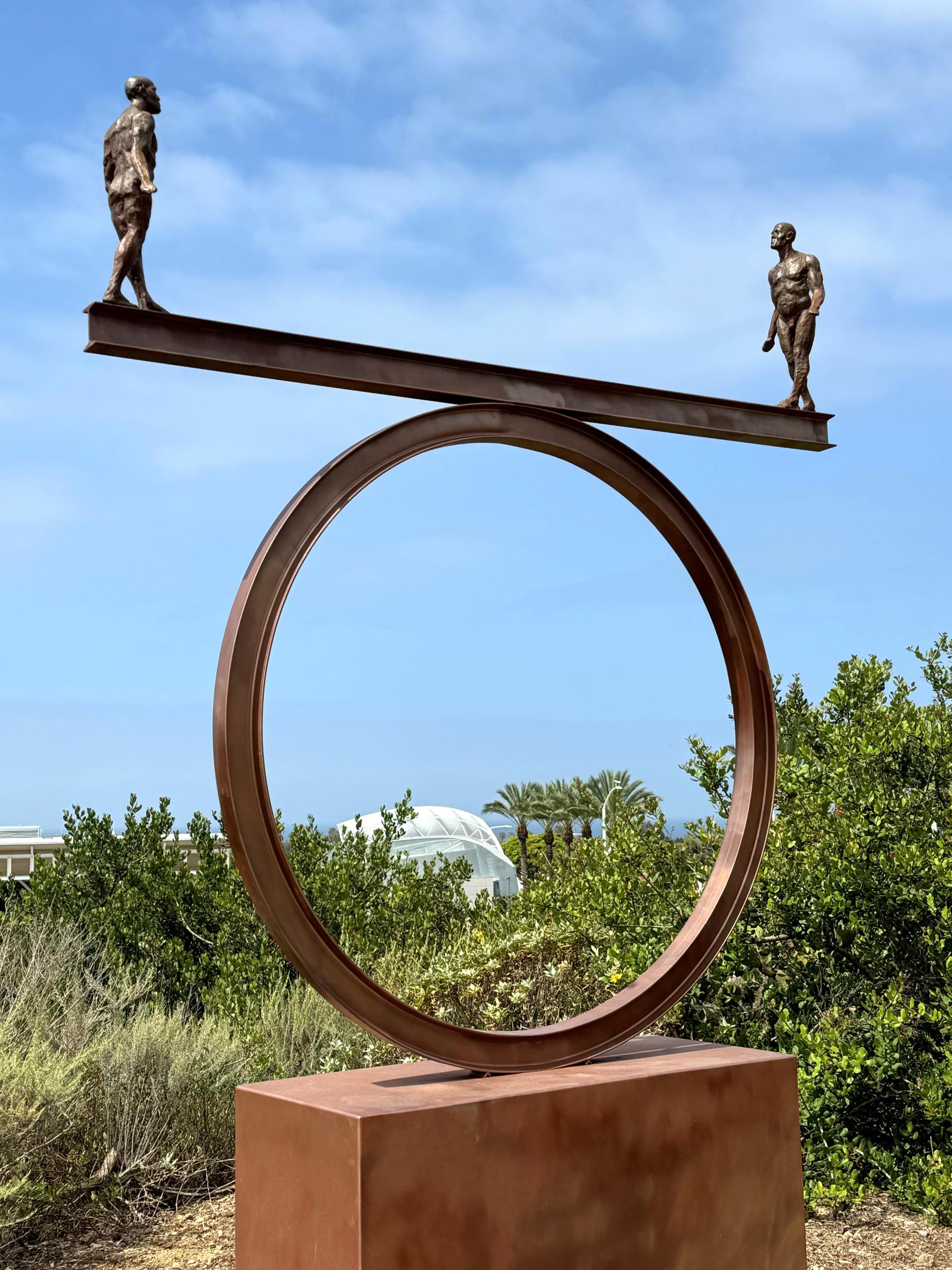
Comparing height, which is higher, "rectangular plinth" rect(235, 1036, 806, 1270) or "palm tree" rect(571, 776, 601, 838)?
"palm tree" rect(571, 776, 601, 838)

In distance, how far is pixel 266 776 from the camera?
10.9 feet

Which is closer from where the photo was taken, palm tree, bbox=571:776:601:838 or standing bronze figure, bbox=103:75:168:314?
standing bronze figure, bbox=103:75:168:314

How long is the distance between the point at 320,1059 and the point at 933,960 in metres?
3.26

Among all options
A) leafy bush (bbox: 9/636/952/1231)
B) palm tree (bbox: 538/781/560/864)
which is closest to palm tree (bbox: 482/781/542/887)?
palm tree (bbox: 538/781/560/864)

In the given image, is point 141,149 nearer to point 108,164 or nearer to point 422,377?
point 108,164

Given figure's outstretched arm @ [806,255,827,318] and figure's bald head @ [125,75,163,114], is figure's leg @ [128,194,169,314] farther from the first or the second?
figure's outstretched arm @ [806,255,827,318]

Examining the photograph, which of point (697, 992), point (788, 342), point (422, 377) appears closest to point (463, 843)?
point (697, 992)

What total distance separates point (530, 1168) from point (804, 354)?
306 cm

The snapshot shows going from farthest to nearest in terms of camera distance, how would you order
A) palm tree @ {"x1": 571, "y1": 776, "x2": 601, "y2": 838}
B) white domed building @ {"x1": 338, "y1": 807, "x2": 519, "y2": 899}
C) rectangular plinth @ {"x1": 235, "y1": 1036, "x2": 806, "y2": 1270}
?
palm tree @ {"x1": 571, "y1": 776, "x2": 601, "y2": 838}, white domed building @ {"x1": 338, "y1": 807, "x2": 519, "y2": 899}, rectangular plinth @ {"x1": 235, "y1": 1036, "x2": 806, "y2": 1270}

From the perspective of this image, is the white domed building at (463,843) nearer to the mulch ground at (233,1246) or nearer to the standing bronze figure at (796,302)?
the mulch ground at (233,1246)

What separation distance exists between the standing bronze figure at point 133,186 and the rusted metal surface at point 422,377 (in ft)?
0.35

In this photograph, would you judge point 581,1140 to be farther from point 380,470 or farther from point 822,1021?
point 822,1021

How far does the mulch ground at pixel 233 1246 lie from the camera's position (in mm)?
4809

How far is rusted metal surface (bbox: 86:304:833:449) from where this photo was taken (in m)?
3.34
